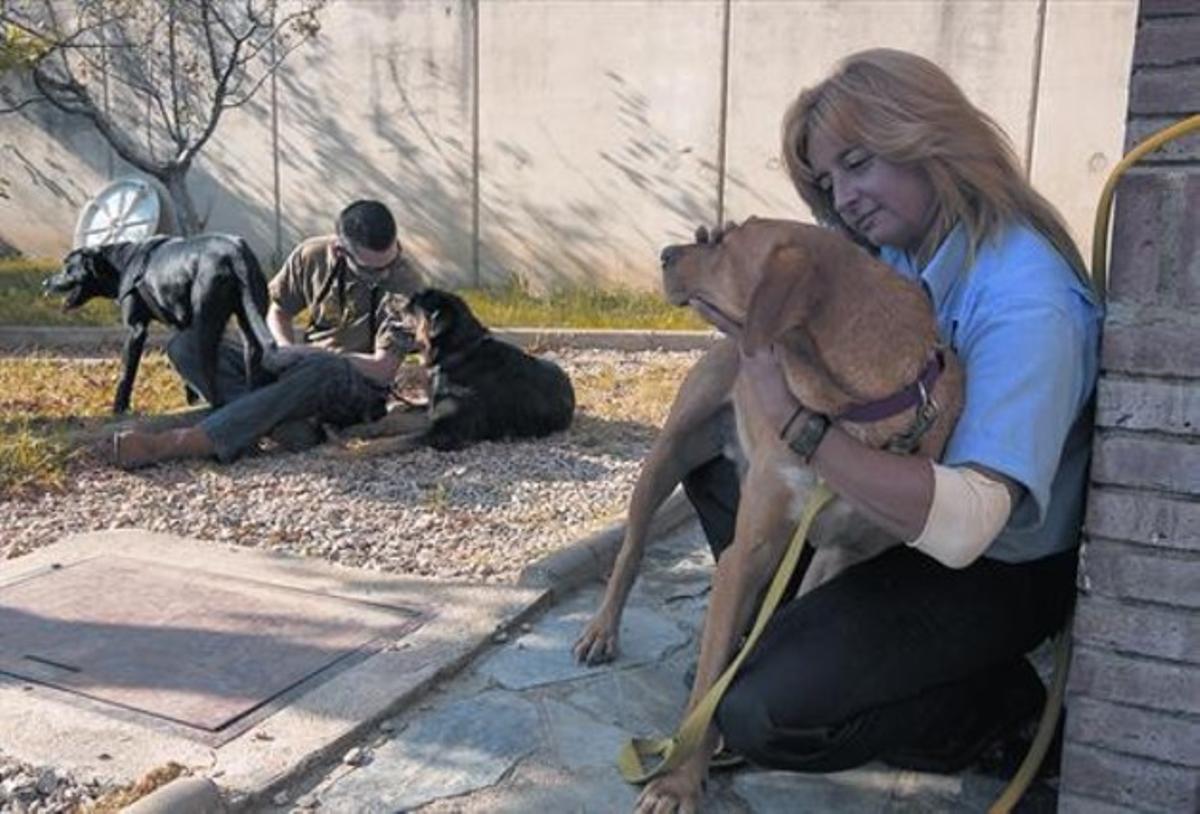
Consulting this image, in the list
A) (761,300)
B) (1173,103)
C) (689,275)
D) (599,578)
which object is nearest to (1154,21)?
(1173,103)

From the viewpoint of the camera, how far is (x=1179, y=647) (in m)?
1.94

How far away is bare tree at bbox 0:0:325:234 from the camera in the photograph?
972 centimetres

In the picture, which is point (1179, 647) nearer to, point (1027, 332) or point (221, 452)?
point (1027, 332)

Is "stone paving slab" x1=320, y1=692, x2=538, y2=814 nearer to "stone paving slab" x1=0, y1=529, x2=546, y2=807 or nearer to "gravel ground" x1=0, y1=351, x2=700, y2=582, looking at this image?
"stone paving slab" x1=0, y1=529, x2=546, y2=807

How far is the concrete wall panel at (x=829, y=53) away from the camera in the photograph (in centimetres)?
866

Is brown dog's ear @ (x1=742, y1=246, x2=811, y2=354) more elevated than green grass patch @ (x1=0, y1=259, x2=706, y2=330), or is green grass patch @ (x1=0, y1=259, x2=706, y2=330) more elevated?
brown dog's ear @ (x1=742, y1=246, x2=811, y2=354)

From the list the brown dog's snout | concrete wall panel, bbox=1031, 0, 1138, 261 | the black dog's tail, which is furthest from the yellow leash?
concrete wall panel, bbox=1031, 0, 1138, 261

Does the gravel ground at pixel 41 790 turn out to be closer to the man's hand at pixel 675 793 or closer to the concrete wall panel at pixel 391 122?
the man's hand at pixel 675 793

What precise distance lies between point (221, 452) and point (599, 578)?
2018 millimetres

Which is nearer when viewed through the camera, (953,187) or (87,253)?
(953,187)

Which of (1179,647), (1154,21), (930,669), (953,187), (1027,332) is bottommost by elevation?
(930,669)

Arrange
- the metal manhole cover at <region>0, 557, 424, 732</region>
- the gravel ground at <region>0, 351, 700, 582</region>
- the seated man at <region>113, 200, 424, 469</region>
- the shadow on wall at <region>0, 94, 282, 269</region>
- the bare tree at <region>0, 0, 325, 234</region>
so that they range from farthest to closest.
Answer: the shadow on wall at <region>0, 94, 282, 269</region>
the bare tree at <region>0, 0, 325, 234</region>
the seated man at <region>113, 200, 424, 469</region>
the gravel ground at <region>0, 351, 700, 582</region>
the metal manhole cover at <region>0, 557, 424, 732</region>

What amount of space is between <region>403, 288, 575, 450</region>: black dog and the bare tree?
195 inches

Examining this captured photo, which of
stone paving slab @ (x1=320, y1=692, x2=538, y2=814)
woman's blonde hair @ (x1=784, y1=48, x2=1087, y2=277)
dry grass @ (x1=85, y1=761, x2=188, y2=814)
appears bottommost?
stone paving slab @ (x1=320, y1=692, x2=538, y2=814)
